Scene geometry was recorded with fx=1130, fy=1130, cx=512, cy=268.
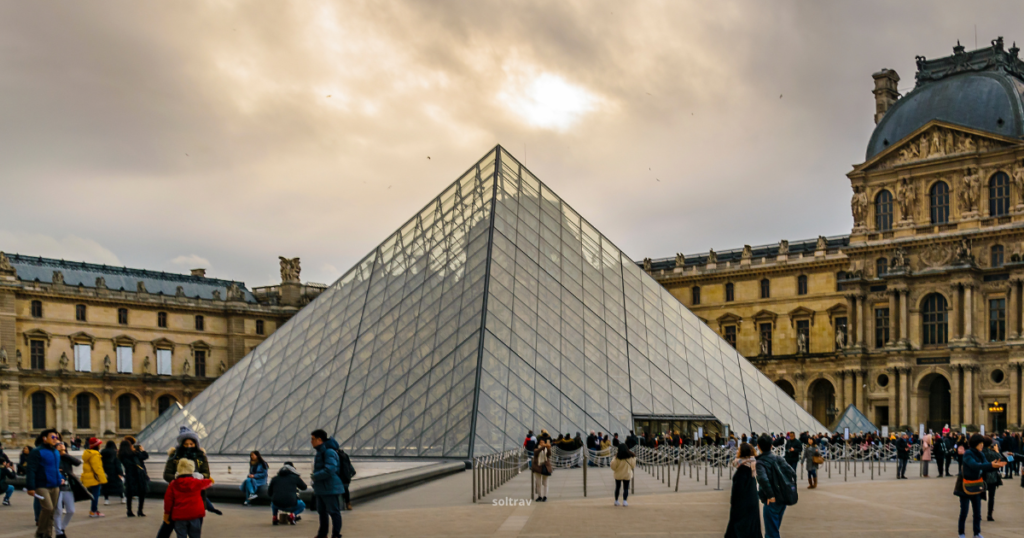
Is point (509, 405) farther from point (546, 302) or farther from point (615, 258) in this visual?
point (615, 258)

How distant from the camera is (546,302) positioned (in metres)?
30.7

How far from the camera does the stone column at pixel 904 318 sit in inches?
2132

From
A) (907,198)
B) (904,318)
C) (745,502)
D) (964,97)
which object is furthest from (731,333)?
(745,502)

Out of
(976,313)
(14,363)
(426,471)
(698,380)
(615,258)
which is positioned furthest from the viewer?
(14,363)

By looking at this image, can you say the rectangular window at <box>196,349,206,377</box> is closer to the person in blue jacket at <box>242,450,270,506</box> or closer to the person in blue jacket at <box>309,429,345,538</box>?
the person in blue jacket at <box>242,450,270,506</box>

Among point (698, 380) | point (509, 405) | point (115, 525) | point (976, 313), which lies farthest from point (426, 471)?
point (976, 313)

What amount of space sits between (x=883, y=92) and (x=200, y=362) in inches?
1757

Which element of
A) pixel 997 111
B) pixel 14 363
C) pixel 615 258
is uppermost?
pixel 997 111

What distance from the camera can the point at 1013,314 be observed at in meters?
50.9

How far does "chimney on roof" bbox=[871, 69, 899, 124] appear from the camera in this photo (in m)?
62.2

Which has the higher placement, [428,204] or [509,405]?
[428,204]

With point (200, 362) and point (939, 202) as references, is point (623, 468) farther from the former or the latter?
point (200, 362)

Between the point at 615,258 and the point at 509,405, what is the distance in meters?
10.2

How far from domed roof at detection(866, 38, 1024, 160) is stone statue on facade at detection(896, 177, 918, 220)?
2300 millimetres
